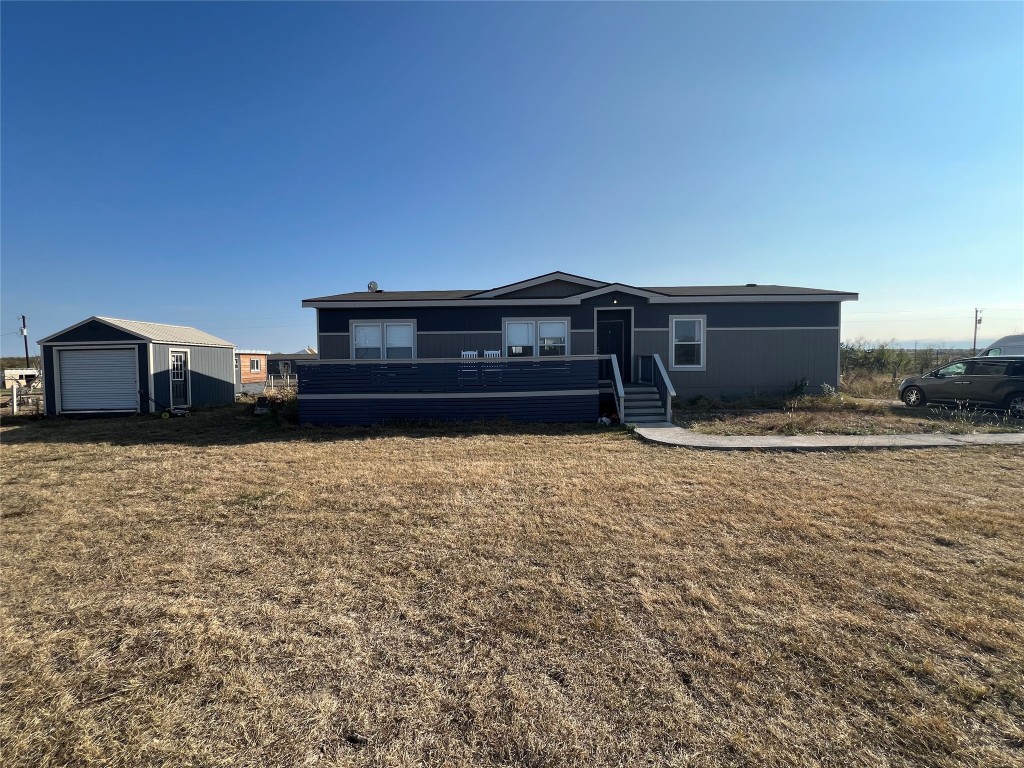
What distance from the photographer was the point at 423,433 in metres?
10.2

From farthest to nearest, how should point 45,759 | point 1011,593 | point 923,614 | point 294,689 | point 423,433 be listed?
point 423,433
point 1011,593
point 923,614
point 294,689
point 45,759

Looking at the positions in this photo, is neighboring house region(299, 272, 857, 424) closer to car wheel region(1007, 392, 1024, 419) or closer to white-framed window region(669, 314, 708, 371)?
white-framed window region(669, 314, 708, 371)

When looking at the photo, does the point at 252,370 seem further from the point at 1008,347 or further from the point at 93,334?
the point at 1008,347

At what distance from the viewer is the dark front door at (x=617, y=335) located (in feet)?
44.9

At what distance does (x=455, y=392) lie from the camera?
37.1 feet

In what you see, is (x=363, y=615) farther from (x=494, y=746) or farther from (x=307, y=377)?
(x=307, y=377)

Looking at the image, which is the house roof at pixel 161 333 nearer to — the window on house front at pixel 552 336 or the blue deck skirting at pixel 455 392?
the blue deck skirting at pixel 455 392

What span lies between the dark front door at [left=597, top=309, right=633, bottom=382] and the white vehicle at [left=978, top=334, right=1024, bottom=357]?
1561 cm

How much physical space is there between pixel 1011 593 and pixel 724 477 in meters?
3.14

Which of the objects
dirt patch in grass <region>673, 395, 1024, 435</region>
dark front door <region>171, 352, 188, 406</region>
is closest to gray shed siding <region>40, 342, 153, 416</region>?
dark front door <region>171, 352, 188, 406</region>

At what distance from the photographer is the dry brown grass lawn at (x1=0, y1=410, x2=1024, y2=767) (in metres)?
2.08

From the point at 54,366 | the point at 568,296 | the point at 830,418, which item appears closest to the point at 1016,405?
the point at 830,418

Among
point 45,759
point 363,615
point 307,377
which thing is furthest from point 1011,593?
point 307,377

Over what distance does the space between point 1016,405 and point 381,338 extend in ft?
55.8
